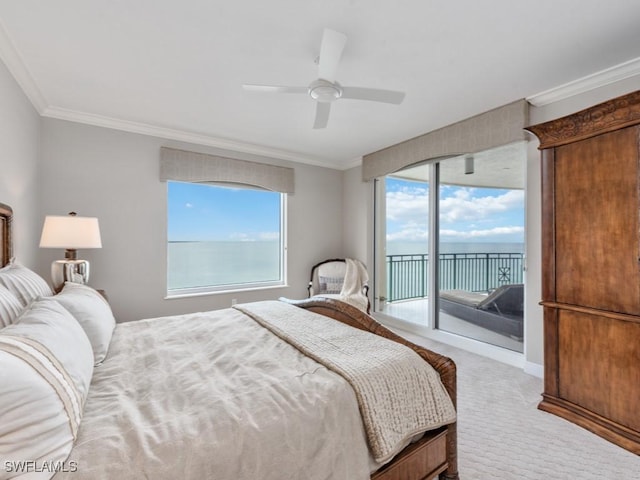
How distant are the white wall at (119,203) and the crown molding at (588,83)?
11.5 ft

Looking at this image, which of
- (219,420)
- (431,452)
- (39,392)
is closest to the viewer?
(39,392)

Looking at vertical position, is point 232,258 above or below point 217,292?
above

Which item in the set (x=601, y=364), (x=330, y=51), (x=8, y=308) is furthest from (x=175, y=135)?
(x=601, y=364)

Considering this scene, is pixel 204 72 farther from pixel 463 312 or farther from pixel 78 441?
pixel 463 312

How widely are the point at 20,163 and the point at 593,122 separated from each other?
4243mm

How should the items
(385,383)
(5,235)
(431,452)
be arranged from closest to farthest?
(385,383)
(431,452)
(5,235)

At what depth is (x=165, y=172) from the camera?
3.62 meters

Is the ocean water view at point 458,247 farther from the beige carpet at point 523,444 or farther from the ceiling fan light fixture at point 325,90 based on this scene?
the ceiling fan light fixture at point 325,90

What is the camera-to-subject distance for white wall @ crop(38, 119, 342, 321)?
3.12m

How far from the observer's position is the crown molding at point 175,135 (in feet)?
10.2

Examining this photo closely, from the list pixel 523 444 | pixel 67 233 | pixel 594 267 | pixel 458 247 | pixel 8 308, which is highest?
pixel 67 233

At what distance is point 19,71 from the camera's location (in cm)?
232

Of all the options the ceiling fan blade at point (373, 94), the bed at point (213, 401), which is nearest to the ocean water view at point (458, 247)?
the ceiling fan blade at point (373, 94)

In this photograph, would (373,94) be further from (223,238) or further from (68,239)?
(223,238)
